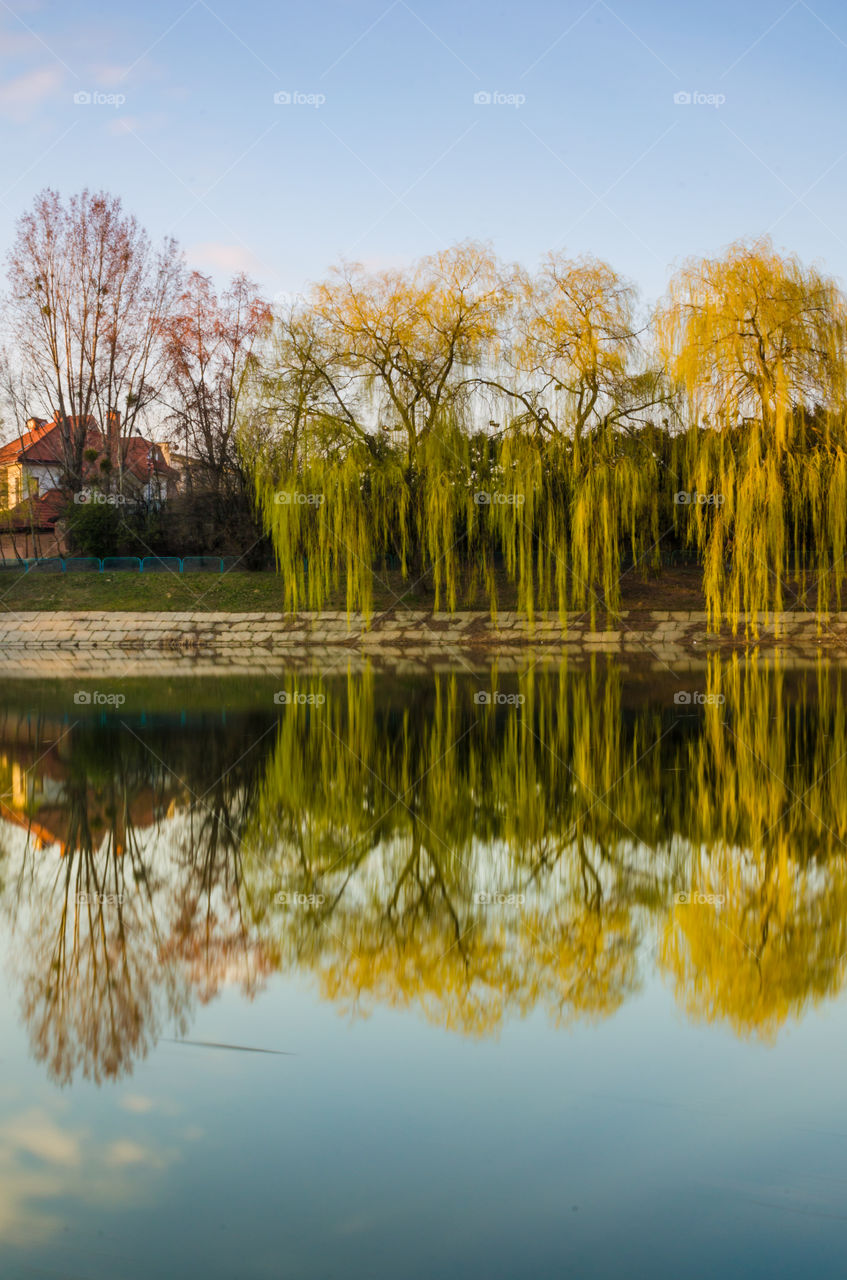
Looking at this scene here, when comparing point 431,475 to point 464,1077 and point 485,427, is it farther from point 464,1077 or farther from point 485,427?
point 464,1077

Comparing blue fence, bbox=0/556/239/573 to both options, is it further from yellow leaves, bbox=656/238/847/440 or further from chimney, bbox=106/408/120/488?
yellow leaves, bbox=656/238/847/440

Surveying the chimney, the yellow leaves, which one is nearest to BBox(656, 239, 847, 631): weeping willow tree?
the yellow leaves

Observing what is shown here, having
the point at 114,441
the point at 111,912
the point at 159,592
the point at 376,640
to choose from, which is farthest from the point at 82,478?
the point at 111,912

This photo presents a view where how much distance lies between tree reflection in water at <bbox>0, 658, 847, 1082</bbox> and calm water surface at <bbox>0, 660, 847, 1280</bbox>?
24 mm

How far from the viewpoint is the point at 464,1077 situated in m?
3.16

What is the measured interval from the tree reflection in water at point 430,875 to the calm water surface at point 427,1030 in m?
0.02

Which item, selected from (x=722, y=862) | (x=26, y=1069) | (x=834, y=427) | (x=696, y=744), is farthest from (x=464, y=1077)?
(x=834, y=427)

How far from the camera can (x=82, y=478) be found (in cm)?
4203

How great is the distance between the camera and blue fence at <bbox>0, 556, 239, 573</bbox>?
36438mm

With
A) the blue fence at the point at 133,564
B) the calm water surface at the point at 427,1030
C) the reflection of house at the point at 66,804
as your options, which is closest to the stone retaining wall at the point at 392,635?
the blue fence at the point at 133,564

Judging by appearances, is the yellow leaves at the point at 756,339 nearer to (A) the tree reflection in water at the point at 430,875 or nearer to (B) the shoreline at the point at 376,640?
(B) the shoreline at the point at 376,640

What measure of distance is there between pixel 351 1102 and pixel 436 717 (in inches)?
368

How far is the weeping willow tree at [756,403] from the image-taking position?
2275cm

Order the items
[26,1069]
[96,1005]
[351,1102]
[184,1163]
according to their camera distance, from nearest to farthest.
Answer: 1. [184,1163]
2. [351,1102]
3. [26,1069]
4. [96,1005]
